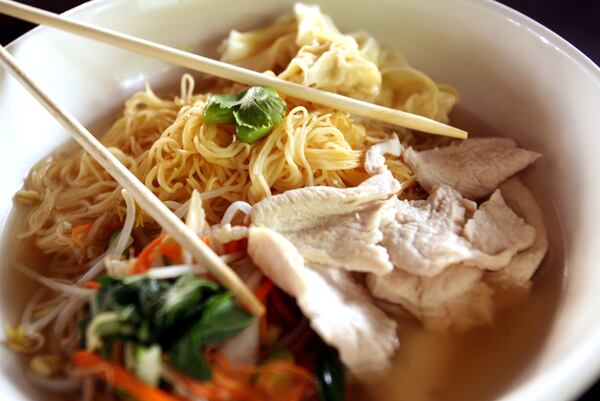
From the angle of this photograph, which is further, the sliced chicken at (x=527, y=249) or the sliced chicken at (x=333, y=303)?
the sliced chicken at (x=527, y=249)

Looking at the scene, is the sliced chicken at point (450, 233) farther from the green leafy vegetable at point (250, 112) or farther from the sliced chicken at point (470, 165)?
the green leafy vegetable at point (250, 112)

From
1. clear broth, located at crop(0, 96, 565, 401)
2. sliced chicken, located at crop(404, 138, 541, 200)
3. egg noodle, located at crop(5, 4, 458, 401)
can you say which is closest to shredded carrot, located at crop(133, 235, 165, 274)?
egg noodle, located at crop(5, 4, 458, 401)

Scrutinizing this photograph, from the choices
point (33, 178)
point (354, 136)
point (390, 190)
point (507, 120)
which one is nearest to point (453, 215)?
point (390, 190)

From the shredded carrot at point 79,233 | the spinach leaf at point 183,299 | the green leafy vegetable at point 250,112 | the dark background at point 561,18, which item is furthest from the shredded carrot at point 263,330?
the dark background at point 561,18

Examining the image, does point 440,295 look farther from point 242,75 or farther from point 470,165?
point 242,75

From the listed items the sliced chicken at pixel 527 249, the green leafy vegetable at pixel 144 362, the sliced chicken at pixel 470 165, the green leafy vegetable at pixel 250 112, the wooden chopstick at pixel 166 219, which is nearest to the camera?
the green leafy vegetable at pixel 144 362

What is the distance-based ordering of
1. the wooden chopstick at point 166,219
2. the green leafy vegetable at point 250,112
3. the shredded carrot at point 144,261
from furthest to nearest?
the green leafy vegetable at point 250,112
the shredded carrot at point 144,261
the wooden chopstick at point 166,219

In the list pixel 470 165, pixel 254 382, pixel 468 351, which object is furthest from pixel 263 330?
pixel 470 165
